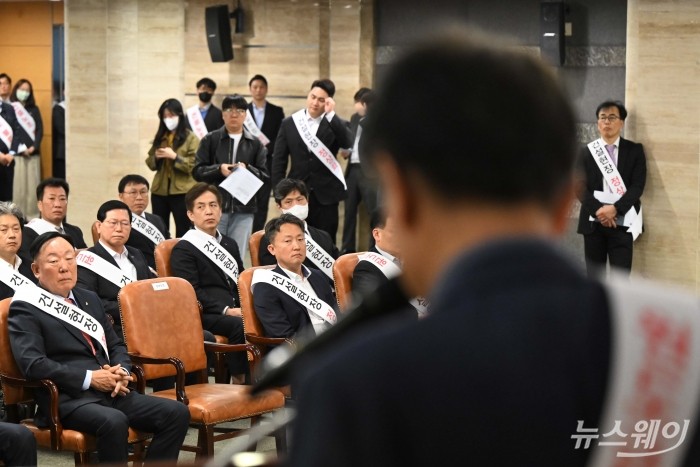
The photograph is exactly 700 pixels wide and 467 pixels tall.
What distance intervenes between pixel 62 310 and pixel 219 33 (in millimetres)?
6565

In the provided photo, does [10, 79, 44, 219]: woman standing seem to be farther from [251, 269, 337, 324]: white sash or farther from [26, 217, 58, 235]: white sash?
[251, 269, 337, 324]: white sash

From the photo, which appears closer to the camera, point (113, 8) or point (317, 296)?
point (317, 296)

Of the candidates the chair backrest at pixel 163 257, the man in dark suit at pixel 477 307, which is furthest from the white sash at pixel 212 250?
the man in dark suit at pixel 477 307

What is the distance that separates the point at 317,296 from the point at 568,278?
17.1ft

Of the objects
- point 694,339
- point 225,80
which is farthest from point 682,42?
point 694,339

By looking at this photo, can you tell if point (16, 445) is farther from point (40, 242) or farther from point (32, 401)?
point (40, 242)

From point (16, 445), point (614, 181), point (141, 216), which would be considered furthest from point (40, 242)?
point (614, 181)

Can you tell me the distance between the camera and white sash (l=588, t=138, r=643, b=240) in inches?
337

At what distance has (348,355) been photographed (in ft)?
2.88

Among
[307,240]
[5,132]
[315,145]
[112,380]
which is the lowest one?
[112,380]

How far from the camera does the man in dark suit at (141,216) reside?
25.4 feet

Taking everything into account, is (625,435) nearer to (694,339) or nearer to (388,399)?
(694,339)

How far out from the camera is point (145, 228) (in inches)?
305

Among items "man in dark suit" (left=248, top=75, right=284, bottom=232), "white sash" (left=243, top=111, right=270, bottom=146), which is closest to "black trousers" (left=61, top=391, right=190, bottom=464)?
"white sash" (left=243, top=111, right=270, bottom=146)
